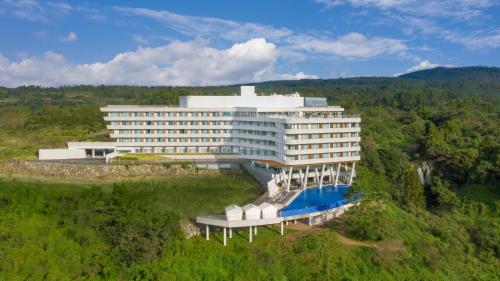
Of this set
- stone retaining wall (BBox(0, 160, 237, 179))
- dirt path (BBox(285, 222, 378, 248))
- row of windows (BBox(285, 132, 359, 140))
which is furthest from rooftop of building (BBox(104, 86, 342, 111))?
dirt path (BBox(285, 222, 378, 248))

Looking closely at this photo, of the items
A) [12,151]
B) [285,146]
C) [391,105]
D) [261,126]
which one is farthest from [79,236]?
[391,105]

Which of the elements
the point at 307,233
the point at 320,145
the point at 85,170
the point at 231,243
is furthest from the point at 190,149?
the point at 307,233

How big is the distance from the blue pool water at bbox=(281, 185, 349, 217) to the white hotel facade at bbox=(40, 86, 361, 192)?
6.56 ft

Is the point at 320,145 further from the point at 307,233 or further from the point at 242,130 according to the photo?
the point at 307,233

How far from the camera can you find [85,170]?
59219 millimetres

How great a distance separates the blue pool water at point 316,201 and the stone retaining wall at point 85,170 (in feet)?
64.4

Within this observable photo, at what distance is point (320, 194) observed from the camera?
4897 centimetres

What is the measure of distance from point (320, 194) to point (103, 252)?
1007 inches

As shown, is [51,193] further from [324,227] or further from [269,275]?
[324,227]

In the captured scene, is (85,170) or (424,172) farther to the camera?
(424,172)

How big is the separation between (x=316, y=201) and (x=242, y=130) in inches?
829

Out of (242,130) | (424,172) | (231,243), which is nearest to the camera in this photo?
(231,243)

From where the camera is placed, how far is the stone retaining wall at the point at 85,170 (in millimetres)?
59188

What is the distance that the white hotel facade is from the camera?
52.7 metres
